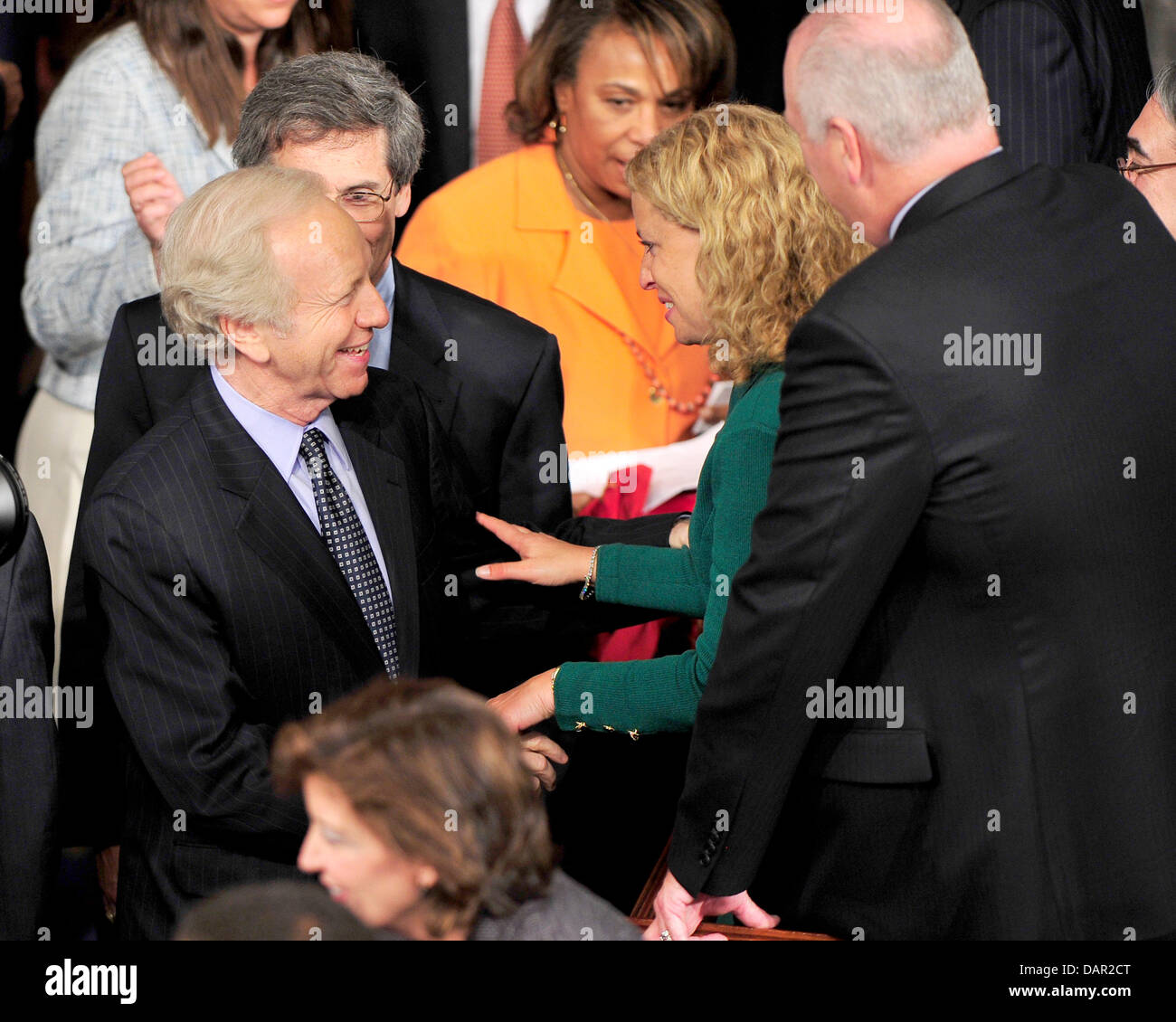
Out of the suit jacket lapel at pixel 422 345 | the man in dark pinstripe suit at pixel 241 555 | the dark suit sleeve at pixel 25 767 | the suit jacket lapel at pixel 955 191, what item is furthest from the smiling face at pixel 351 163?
the suit jacket lapel at pixel 955 191

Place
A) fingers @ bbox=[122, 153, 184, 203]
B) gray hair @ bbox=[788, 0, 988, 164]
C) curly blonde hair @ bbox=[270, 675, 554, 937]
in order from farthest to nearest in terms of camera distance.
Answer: fingers @ bbox=[122, 153, 184, 203], gray hair @ bbox=[788, 0, 988, 164], curly blonde hair @ bbox=[270, 675, 554, 937]

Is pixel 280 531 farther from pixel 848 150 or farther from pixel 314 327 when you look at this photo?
pixel 848 150

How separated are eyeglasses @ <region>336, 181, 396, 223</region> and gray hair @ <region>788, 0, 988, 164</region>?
107 cm

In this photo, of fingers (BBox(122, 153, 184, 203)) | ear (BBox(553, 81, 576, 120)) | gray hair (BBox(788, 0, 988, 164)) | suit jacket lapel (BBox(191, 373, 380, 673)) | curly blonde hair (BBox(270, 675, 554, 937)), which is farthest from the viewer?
ear (BBox(553, 81, 576, 120))

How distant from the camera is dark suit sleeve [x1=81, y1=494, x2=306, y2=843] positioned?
7.18 feet

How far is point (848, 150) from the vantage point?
6.57ft

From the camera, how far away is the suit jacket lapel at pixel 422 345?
3.02 meters

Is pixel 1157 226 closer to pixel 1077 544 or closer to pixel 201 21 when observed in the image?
pixel 1077 544

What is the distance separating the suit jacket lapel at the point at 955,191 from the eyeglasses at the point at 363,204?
1184 mm

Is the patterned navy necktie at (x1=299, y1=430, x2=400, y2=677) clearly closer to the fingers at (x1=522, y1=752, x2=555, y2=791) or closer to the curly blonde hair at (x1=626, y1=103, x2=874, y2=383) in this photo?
the fingers at (x1=522, y1=752, x2=555, y2=791)

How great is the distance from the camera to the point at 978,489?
1870 mm

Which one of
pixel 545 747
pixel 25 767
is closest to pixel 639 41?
pixel 545 747

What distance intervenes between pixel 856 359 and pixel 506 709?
34.4 inches

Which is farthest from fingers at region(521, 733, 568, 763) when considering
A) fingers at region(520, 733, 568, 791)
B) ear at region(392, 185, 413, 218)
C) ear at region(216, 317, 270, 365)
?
ear at region(392, 185, 413, 218)
